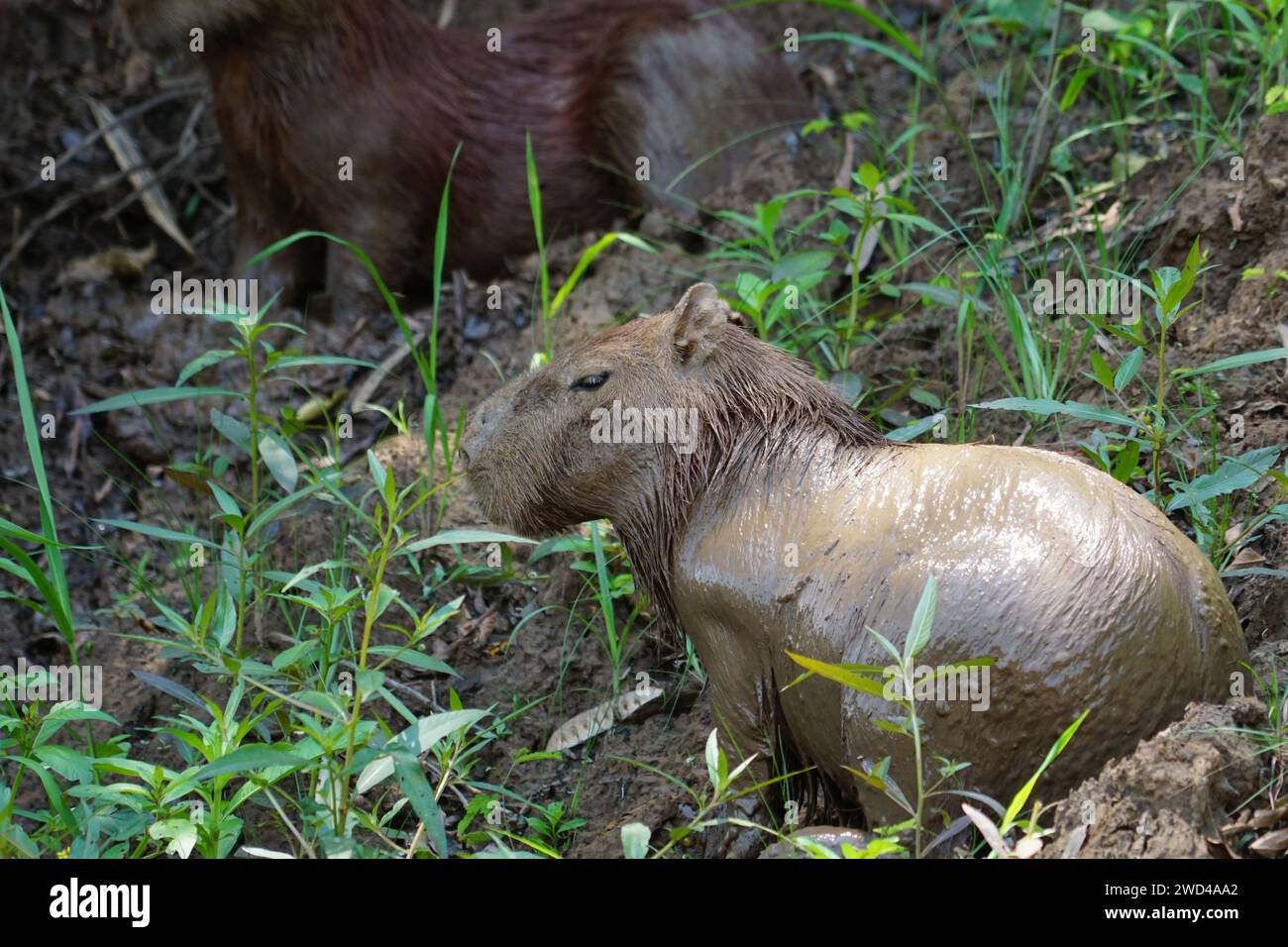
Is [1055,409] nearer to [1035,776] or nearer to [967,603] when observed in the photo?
[967,603]

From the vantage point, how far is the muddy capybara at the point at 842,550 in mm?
3154

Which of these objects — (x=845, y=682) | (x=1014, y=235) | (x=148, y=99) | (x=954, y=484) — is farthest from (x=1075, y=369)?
(x=148, y=99)

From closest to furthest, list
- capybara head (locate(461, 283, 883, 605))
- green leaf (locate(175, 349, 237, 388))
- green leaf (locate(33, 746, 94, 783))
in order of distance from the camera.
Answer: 1. green leaf (locate(33, 746, 94, 783))
2. capybara head (locate(461, 283, 883, 605))
3. green leaf (locate(175, 349, 237, 388))

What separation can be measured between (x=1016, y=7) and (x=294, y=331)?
330 centimetres

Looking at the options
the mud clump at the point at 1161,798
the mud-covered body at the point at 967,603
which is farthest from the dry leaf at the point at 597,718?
the mud clump at the point at 1161,798

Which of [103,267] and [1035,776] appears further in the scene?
[103,267]

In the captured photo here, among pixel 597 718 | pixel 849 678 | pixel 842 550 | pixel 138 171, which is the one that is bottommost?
pixel 597 718

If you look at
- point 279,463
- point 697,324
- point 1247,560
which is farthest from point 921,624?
point 279,463

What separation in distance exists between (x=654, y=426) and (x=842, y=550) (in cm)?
63

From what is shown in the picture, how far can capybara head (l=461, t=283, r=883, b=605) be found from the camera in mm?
3789

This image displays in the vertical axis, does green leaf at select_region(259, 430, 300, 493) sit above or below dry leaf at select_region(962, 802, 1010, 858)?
above

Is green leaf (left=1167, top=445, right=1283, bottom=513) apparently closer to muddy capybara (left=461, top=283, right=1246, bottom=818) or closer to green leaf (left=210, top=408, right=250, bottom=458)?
muddy capybara (left=461, top=283, right=1246, bottom=818)

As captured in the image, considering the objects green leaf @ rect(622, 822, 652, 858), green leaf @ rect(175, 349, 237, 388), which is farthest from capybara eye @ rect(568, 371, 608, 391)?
green leaf @ rect(622, 822, 652, 858)

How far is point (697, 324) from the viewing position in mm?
3850
